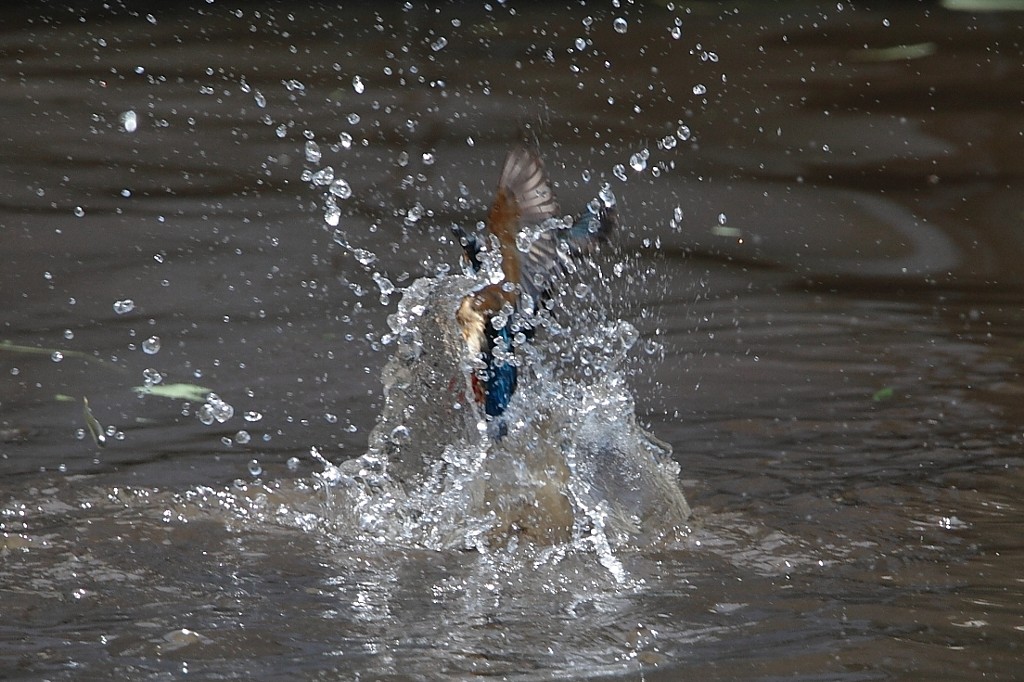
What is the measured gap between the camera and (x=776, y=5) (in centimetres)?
602

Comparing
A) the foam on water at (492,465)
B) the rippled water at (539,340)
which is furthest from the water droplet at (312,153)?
the foam on water at (492,465)

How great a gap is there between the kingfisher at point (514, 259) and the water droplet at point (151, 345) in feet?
3.96

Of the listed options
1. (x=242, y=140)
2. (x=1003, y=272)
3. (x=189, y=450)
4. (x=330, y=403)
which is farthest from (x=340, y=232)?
(x=1003, y=272)

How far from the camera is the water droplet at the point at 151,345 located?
3.66 meters

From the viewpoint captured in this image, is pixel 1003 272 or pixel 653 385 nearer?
pixel 653 385

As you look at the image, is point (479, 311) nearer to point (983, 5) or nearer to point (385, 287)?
point (385, 287)

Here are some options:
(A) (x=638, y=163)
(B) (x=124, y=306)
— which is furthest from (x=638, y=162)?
(B) (x=124, y=306)

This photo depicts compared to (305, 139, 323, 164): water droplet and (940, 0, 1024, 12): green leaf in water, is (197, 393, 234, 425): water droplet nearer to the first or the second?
(305, 139, 323, 164): water droplet

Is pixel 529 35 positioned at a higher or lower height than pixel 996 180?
higher

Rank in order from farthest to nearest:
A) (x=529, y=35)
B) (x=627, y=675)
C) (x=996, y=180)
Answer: (x=529, y=35) < (x=996, y=180) < (x=627, y=675)

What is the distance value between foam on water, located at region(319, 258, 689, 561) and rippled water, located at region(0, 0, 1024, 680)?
0.05 m

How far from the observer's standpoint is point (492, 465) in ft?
8.86

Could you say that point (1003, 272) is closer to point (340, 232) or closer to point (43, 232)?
point (340, 232)

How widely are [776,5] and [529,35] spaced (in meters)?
1.05
